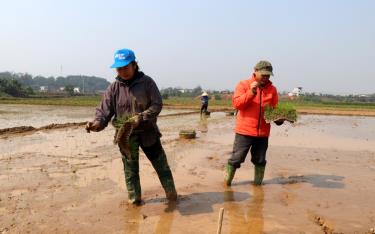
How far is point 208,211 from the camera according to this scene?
201 inches

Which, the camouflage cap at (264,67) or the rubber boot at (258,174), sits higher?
the camouflage cap at (264,67)

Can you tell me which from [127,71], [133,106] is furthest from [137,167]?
[127,71]

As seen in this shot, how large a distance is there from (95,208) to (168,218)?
1.01 meters

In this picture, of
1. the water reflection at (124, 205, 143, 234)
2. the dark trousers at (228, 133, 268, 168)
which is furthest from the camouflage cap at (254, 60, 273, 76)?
the water reflection at (124, 205, 143, 234)

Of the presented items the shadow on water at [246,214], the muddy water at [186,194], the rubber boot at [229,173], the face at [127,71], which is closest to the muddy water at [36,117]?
the muddy water at [186,194]

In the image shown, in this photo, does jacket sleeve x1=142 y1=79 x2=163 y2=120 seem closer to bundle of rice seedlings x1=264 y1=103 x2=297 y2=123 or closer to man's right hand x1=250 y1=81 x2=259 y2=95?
man's right hand x1=250 y1=81 x2=259 y2=95

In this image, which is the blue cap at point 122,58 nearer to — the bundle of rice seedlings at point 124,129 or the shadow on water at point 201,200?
the bundle of rice seedlings at point 124,129

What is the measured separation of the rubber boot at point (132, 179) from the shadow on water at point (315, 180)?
6.53 feet

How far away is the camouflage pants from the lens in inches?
204

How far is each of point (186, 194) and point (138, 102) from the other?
1.75 m

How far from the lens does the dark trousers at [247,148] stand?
19.9 feet

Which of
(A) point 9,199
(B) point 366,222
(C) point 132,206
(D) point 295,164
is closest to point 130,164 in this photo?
(C) point 132,206

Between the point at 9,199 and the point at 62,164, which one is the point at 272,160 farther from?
the point at 9,199

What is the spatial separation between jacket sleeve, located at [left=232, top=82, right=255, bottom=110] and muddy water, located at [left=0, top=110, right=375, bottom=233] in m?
1.32
